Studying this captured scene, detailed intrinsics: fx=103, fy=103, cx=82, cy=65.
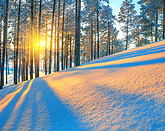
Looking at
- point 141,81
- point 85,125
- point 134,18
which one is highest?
point 134,18

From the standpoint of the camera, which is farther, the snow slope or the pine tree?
the pine tree

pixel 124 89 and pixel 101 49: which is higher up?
pixel 101 49

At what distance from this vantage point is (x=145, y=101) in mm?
1833

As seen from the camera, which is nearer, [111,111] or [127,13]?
[111,111]

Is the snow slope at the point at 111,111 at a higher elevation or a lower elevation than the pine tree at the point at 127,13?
lower

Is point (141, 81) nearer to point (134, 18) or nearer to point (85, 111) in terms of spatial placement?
point (85, 111)

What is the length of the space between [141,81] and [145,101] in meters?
0.76

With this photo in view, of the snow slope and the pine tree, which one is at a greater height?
the pine tree

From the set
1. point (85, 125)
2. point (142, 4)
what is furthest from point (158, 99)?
point (142, 4)

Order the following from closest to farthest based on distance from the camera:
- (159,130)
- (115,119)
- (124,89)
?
(159,130)
(115,119)
(124,89)

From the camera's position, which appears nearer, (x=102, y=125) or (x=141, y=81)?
(x=102, y=125)

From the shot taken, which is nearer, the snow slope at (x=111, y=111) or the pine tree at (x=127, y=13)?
the snow slope at (x=111, y=111)

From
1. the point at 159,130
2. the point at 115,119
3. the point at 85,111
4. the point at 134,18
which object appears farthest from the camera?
the point at 134,18

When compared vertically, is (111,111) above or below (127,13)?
below
